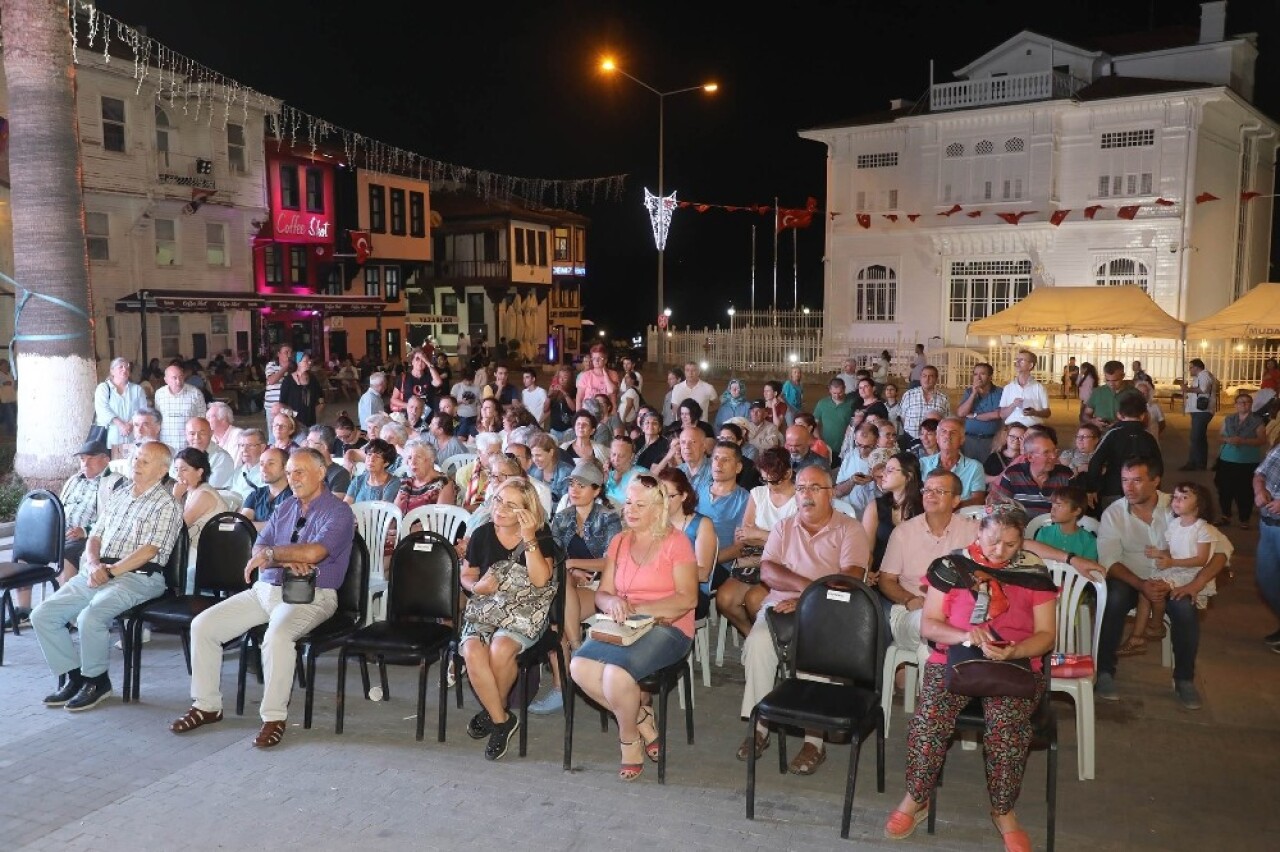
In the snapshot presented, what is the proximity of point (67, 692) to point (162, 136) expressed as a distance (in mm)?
23913

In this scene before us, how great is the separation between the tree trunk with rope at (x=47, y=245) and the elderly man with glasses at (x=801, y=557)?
21.8 ft

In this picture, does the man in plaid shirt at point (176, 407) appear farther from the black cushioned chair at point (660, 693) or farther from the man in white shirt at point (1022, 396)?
the man in white shirt at point (1022, 396)

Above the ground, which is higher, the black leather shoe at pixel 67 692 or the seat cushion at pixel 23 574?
the seat cushion at pixel 23 574

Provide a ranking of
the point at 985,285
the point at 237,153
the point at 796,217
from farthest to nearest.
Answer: the point at 985,285 < the point at 237,153 < the point at 796,217

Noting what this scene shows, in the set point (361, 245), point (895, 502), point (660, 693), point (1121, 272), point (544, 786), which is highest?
point (361, 245)

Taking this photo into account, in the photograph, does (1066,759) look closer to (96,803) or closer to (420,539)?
(420,539)

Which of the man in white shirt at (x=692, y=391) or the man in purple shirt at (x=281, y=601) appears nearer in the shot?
the man in purple shirt at (x=281, y=601)

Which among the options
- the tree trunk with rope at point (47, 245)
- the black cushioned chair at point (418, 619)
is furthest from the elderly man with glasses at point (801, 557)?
the tree trunk with rope at point (47, 245)

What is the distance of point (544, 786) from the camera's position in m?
4.82

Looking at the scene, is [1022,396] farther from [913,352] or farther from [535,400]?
[913,352]

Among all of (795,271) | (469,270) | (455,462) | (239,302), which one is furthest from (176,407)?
(469,270)

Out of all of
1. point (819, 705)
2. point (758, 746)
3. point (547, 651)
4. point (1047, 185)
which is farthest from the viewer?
point (1047, 185)

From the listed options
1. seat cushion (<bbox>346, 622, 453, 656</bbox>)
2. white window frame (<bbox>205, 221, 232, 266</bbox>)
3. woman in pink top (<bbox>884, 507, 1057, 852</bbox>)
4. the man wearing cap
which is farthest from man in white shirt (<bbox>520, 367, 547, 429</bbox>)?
white window frame (<bbox>205, 221, 232, 266</bbox>)

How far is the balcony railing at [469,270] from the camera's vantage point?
44.2 meters
